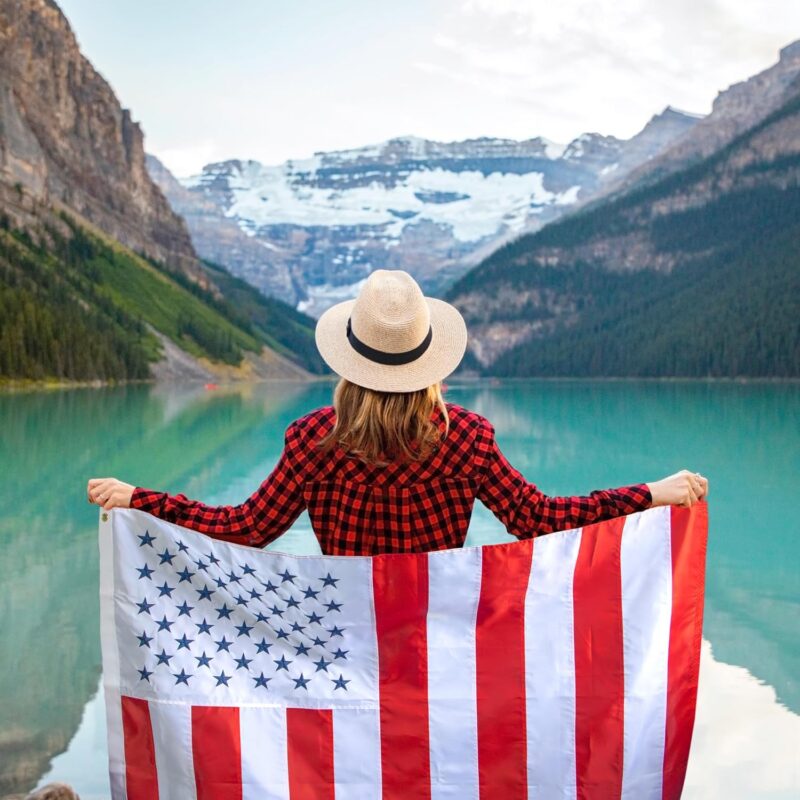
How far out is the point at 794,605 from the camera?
11062 mm

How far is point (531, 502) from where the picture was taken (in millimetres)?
4594

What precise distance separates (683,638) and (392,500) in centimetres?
152

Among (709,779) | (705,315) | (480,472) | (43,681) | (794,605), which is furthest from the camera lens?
(705,315)

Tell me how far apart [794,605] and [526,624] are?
7.52 meters

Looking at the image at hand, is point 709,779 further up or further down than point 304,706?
further down

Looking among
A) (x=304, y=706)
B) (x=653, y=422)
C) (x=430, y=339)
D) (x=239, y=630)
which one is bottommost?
(x=653, y=422)

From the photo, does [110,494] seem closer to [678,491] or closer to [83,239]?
[678,491]

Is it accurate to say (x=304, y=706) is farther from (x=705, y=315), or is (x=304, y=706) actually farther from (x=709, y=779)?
(x=705, y=315)

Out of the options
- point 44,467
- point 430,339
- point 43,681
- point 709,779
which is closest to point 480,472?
point 430,339

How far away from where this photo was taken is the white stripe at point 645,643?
456 cm

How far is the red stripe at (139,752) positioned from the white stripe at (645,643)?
2.09 metres

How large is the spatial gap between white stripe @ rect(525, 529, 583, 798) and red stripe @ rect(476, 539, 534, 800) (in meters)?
0.04

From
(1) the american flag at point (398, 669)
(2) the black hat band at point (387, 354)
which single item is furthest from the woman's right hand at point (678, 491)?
(2) the black hat band at point (387, 354)

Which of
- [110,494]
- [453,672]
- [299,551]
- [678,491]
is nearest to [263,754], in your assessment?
[453,672]
